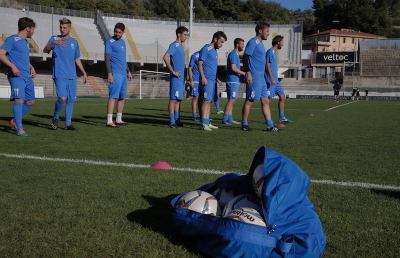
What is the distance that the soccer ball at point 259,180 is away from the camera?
8.77ft

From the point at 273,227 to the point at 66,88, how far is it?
7.06 m

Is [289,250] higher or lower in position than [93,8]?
lower

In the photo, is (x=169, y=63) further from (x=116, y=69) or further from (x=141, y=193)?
(x=141, y=193)

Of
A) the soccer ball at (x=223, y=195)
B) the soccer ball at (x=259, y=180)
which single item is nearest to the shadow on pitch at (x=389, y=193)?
the soccer ball at (x=223, y=195)

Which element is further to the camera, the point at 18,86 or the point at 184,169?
the point at 18,86

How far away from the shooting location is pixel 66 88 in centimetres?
874

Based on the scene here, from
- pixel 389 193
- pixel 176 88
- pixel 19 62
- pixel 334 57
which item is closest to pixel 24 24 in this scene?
pixel 19 62

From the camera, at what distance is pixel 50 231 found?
2.93 metres

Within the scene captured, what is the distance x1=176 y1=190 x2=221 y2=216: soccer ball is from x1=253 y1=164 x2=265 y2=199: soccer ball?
1.19 feet

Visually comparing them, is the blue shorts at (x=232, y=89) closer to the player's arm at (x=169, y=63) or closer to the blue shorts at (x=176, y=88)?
the blue shorts at (x=176, y=88)

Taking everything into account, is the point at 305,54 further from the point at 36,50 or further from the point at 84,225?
the point at 84,225

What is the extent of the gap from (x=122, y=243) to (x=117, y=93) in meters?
7.02

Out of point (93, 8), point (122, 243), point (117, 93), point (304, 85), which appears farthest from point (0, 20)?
point (122, 243)

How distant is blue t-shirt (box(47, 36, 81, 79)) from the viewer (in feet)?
28.4
